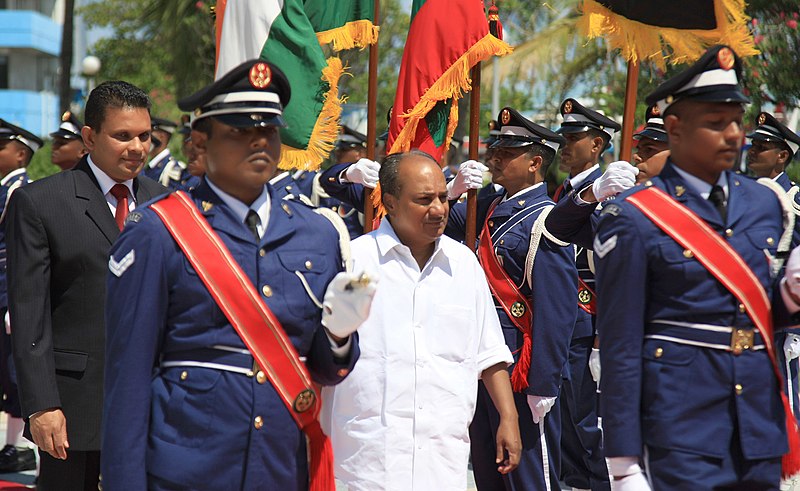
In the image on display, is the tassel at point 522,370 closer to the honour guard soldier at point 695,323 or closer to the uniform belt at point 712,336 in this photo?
the honour guard soldier at point 695,323

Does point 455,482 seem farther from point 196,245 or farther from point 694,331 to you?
point 196,245

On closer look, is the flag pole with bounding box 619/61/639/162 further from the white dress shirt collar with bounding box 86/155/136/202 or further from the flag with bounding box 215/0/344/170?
the white dress shirt collar with bounding box 86/155/136/202

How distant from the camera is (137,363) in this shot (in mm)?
3506

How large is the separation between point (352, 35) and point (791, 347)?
389cm

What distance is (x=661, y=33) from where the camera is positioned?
6559mm

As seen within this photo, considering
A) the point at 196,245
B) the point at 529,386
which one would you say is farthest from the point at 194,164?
the point at 196,245

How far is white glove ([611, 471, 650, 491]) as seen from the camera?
3.79m

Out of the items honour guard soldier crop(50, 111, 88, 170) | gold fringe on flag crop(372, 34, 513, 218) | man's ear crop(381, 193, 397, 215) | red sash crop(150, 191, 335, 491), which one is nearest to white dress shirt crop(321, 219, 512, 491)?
man's ear crop(381, 193, 397, 215)

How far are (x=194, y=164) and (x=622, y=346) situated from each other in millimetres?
6610

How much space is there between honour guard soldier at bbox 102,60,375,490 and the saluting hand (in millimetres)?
1154

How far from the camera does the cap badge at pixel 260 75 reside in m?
3.71

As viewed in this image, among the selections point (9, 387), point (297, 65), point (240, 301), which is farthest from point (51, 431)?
point (9, 387)

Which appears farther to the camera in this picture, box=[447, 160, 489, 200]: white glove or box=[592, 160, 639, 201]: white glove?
box=[447, 160, 489, 200]: white glove

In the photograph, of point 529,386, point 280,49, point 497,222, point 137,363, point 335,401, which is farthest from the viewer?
point 280,49
